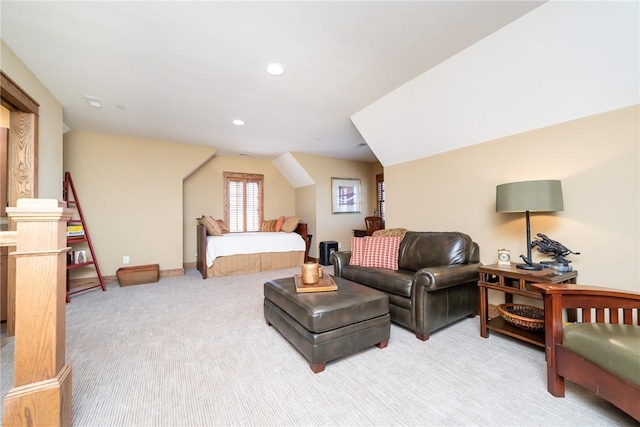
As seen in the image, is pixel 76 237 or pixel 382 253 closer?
pixel 382 253

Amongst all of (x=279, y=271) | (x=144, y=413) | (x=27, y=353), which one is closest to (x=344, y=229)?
(x=279, y=271)

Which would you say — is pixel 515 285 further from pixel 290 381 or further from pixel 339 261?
pixel 290 381

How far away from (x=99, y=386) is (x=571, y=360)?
277 cm

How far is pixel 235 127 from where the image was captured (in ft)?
13.2

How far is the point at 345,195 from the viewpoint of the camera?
20.3ft

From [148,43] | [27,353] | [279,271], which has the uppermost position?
[148,43]

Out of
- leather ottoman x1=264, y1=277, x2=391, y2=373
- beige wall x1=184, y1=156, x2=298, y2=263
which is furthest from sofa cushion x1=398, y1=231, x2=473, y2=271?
beige wall x1=184, y1=156, x2=298, y2=263

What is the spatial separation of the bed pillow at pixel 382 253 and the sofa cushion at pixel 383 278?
0.13 meters

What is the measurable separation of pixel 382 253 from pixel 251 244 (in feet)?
9.38

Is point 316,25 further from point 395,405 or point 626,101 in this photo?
point 395,405

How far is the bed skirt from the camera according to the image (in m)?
4.64

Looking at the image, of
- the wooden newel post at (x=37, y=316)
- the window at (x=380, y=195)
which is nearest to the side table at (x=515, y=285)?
the wooden newel post at (x=37, y=316)

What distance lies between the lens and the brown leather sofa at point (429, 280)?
2182 mm

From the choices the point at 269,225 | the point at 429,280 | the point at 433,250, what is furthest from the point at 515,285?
the point at 269,225
